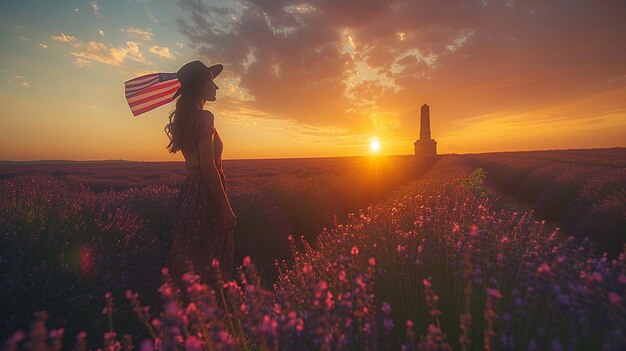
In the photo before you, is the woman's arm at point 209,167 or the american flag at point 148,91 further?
the american flag at point 148,91

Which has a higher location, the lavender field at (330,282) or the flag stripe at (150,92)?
the flag stripe at (150,92)

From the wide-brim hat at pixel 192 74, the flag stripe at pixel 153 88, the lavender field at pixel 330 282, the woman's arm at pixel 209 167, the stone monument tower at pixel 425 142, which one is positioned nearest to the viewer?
the lavender field at pixel 330 282

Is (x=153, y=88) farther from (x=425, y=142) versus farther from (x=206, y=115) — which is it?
(x=425, y=142)

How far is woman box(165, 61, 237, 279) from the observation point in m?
3.01

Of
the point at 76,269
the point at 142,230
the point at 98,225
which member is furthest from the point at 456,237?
the point at 142,230

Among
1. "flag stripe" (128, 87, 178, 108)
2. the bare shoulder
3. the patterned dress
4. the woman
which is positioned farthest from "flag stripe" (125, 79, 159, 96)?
the bare shoulder

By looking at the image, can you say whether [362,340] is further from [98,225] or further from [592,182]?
[592,182]

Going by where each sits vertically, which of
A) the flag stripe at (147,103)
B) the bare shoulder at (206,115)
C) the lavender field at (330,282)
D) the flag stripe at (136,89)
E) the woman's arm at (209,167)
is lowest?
the lavender field at (330,282)

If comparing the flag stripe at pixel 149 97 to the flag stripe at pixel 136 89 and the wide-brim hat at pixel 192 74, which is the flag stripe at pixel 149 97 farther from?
the wide-brim hat at pixel 192 74

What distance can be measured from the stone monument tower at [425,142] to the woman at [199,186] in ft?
128

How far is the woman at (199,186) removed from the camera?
301 centimetres

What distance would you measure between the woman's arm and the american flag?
115 inches

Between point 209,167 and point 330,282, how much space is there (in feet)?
4.33

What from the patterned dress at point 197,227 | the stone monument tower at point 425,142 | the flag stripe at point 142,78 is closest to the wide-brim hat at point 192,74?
the patterned dress at point 197,227
